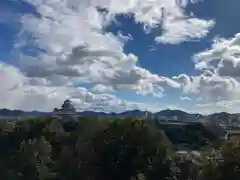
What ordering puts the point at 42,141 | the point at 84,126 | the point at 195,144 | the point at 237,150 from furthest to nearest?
1. the point at 195,144
2. the point at 84,126
3. the point at 42,141
4. the point at 237,150

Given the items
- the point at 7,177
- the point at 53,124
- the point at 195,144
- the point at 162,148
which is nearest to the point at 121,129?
the point at 162,148

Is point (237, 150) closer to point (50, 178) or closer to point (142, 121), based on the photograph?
point (142, 121)

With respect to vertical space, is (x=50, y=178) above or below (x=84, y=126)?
below

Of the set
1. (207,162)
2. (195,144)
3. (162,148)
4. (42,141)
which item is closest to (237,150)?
(207,162)

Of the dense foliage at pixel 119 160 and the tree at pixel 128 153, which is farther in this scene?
the tree at pixel 128 153

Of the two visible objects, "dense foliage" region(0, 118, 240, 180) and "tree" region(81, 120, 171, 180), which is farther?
"tree" region(81, 120, 171, 180)

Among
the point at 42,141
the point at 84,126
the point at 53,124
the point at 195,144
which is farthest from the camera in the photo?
the point at 195,144

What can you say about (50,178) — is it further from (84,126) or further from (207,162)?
(207,162)

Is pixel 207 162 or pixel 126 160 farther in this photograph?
pixel 126 160

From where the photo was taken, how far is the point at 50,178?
1289 inches

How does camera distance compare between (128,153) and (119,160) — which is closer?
(128,153)

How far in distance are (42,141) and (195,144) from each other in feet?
163

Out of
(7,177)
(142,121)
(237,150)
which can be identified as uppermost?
(142,121)

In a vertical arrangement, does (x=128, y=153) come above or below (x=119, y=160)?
above
